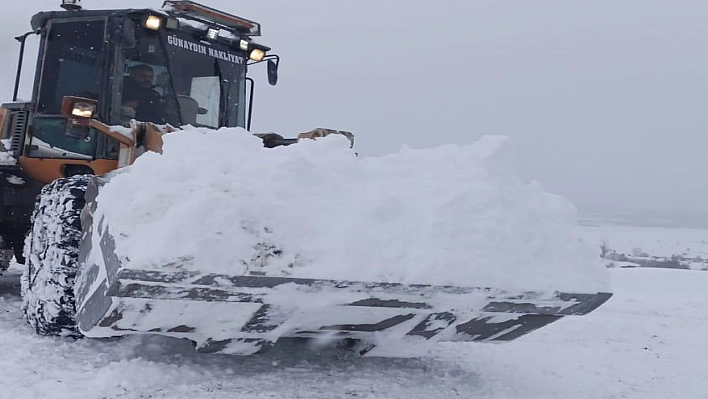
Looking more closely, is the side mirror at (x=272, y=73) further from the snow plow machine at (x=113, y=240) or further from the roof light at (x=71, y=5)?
the roof light at (x=71, y=5)

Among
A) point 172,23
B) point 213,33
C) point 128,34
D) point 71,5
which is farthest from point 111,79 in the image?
point 213,33

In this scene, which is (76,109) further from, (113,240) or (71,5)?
(113,240)

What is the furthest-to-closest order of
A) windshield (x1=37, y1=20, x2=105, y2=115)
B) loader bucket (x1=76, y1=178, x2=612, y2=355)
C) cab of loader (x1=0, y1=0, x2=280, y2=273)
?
1. windshield (x1=37, y1=20, x2=105, y2=115)
2. cab of loader (x1=0, y1=0, x2=280, y2=273)
3. loader bucket (x1=76, y1=178, x2=612, y2=355)

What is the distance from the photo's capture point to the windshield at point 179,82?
5113 millimetres

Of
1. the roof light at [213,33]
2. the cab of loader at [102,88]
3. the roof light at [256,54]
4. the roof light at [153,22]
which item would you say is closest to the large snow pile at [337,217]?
the cab of loader at [102,88]

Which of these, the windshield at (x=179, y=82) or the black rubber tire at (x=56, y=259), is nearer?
the black rubber tire at (x=56, y=259)

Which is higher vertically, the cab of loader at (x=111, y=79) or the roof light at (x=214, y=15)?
the roof light at (x=214, y=15)

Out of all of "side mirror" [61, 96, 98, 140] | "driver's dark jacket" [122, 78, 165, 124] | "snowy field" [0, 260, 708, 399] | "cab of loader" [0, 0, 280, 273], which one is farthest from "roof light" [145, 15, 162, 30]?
"snowy field" [0, 260, 708, 399]

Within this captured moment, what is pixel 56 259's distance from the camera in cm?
402

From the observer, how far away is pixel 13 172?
17.9ft

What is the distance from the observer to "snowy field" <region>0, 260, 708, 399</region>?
3531 millimetres

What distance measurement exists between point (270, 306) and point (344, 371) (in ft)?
3.48

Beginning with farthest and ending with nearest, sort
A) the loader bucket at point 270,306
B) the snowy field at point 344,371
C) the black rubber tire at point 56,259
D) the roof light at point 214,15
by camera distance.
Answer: the roof light at point 214,15, the black rubber tire at point 56,259, the snowy field at point 344,371, the loader bucket at point 270,306

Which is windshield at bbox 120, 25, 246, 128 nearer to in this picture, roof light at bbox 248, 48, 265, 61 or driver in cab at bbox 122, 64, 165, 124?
driver in cab at bbox 122, 64, 165, 124
